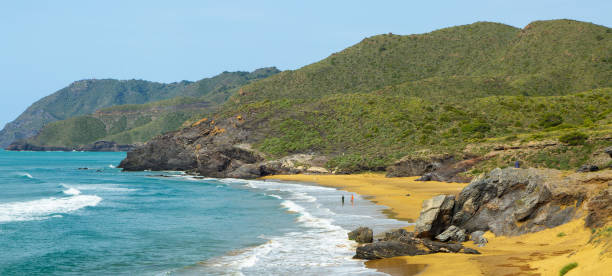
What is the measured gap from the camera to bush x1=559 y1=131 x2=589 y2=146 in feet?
166

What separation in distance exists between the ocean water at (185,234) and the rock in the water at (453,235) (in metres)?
4.03

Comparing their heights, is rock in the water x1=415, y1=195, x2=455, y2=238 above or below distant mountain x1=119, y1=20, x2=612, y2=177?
below

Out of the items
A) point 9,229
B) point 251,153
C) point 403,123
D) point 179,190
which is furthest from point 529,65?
point 9,229

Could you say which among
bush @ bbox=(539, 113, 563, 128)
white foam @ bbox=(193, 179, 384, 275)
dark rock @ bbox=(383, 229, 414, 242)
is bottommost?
white foam @ bbox=(193, 179, 384, 275)

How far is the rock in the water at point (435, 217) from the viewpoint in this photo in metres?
21.9

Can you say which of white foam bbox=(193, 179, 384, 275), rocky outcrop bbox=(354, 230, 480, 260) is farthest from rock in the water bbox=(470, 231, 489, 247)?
white foam bbox=(193, 179, 384, 275)

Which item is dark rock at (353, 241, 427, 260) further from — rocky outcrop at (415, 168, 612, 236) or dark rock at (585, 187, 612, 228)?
dark rock at (585, 187, 612, 228)

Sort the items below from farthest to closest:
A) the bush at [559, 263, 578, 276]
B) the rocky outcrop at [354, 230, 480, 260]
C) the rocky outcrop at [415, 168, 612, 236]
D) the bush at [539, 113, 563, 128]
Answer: the bush at [539, 113, 563, 128], the rocky outcrop at [415, 168, 612, 236], the rocky outcrop at [354, 230, 480, 260], the bush at [559, 263, 578, 276]

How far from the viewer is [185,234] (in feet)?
93.6

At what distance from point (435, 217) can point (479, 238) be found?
A: 6.73 ft

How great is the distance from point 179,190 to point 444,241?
44.2 metres

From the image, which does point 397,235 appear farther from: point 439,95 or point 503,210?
point 439,95

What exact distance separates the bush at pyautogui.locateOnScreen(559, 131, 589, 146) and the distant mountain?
0.85m

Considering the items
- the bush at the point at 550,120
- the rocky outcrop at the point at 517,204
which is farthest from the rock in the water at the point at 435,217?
the bush at the point at 550,120
